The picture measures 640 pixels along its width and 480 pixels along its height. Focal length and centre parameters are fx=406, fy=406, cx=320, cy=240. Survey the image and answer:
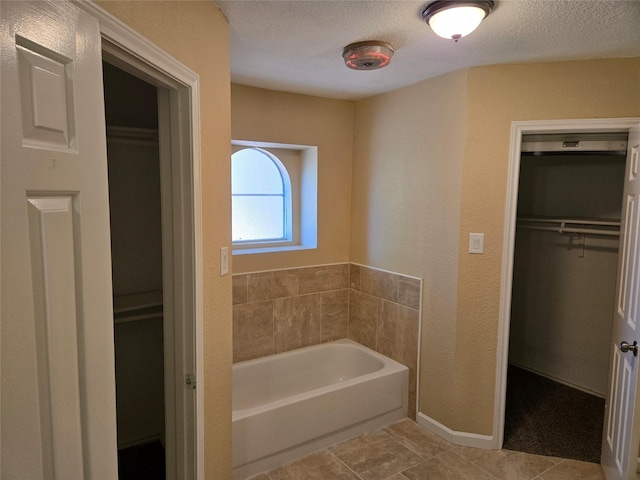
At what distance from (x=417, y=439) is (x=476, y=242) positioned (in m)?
1.36

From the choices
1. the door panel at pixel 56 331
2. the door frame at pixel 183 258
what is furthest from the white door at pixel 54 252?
the door frame at pixel 183 258

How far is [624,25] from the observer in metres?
1.76

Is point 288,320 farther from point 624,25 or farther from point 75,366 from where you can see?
point 624,25

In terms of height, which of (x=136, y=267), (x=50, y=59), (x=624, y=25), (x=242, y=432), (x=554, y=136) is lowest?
(x=242, y=432)

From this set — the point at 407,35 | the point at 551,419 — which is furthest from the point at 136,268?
the point at 551,419

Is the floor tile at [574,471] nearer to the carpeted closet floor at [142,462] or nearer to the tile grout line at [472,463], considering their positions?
the tile grout line at [472,463]

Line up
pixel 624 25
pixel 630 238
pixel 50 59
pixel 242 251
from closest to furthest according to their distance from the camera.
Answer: pixel 50 59 < pixel 624 25 < pixel 630 238 < pixel 242 251

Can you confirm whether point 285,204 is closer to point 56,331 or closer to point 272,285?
point 272,285

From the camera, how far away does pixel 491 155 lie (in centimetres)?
240

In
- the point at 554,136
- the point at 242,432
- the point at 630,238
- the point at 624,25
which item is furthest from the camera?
the point at 554,136

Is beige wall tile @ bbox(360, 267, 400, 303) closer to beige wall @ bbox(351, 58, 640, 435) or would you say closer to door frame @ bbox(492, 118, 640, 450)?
beige wall @ bbox(351, 58, 640, 435)

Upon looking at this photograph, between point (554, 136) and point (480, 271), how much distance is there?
91cm

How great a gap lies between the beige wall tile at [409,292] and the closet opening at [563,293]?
1.05 metres

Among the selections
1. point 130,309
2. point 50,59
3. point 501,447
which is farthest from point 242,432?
point 50,59
